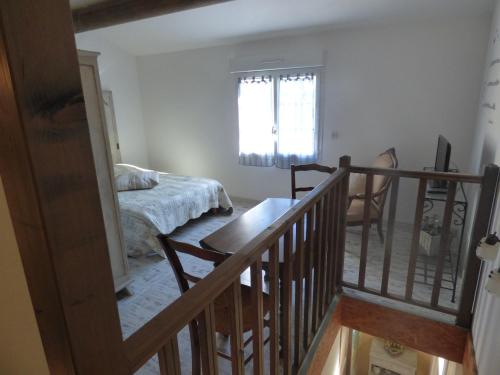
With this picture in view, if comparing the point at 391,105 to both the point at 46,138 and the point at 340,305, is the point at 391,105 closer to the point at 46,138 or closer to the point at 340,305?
the point at 340,305

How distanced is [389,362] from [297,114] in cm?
402

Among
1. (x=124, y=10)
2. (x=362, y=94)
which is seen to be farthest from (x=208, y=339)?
(x=362, y=94)

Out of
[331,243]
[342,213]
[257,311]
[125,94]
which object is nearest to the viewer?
[257,311]

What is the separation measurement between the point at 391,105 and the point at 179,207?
108 inches

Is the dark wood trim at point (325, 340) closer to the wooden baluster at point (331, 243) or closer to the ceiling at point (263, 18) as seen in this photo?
the wooden baluster at point (331, 243)

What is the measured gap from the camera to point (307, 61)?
3.84 m

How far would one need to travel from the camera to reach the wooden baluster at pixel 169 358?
2.35 feet

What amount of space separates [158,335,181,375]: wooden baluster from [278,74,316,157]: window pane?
143 inches

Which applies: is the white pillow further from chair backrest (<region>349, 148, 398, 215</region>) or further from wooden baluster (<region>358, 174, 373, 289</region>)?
wooden baluster (<region>358, 174, 373, 289</region>)

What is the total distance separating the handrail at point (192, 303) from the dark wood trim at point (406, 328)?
1431 mm

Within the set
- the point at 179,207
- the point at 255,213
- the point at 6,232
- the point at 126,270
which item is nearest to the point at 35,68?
the point at 6,232

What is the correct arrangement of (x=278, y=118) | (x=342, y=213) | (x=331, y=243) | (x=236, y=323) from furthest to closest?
(x=278, y=118)
(x=342, y=213)
(x=331, y=243)
(x=236, y=323)

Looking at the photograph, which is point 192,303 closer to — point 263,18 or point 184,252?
point 184,252

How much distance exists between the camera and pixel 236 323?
0.99m
